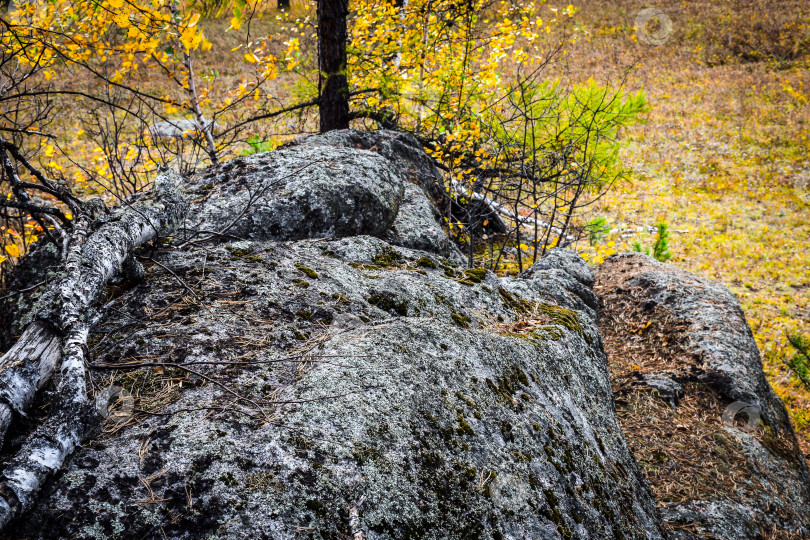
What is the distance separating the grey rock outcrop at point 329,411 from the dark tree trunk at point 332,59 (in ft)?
13.2

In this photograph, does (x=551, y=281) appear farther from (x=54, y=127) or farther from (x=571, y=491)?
(x=54, y=127)

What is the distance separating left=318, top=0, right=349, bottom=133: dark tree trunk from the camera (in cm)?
677

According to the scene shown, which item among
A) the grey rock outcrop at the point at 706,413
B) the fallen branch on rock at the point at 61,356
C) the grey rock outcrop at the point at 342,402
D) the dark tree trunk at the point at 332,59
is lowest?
the grey rock outcrop at the point at 706,413

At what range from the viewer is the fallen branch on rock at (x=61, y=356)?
131 centimetres

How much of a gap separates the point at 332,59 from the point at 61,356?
6.37 metres

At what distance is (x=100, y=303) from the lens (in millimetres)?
2273

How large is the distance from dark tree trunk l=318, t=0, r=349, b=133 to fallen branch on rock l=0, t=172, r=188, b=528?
5.26 meters

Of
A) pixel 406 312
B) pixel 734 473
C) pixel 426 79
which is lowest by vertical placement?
pixel 734 473

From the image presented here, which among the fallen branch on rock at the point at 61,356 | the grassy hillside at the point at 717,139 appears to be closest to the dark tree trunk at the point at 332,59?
the grassy hillside at the point at 717,139

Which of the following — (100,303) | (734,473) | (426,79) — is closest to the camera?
(100,303)

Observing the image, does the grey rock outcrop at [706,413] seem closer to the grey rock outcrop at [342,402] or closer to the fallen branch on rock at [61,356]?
the grey rock outcrop at [342,402]

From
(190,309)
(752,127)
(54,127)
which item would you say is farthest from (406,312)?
(752,127)

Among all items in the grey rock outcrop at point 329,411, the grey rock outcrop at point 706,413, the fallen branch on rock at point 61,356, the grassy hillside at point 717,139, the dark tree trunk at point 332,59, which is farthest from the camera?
the grassy hillside at point 717,139

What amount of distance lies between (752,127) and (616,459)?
23935 millimetres
